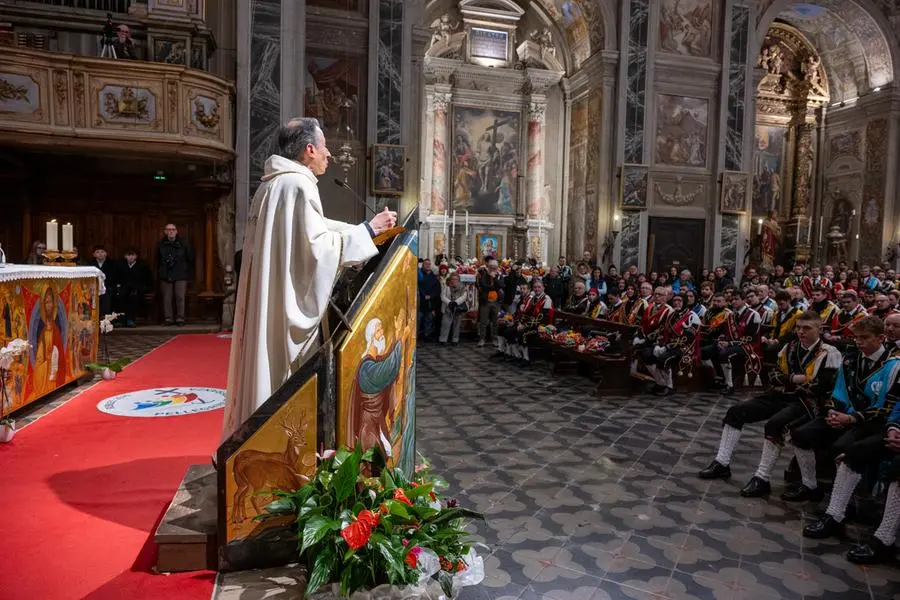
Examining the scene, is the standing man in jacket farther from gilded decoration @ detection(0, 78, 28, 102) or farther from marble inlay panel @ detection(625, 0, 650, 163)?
marble inlay panel @ detection(625, 0, 650, 163)

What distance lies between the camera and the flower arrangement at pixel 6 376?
194 inches

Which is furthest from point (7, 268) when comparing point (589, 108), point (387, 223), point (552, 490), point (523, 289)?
point (589, 108)

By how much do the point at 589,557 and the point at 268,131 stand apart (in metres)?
11.6

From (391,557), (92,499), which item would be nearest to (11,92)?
(92,499)

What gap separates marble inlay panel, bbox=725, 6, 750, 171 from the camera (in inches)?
712

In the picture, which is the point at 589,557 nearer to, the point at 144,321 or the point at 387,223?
the point at 387,223

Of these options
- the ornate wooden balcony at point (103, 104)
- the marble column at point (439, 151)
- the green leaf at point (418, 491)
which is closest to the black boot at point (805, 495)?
the green leaf at point (418, 491)

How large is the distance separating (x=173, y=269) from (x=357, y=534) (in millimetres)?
10860

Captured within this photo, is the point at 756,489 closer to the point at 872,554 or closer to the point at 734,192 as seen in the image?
the point at 872,554

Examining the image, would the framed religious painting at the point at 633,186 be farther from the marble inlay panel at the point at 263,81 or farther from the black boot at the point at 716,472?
the black boot at the point at 716,472

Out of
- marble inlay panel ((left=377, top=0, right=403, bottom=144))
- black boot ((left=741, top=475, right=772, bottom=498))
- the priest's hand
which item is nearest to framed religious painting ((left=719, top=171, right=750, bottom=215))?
marble inlay panel ((left=377, top=0, right=403, bottom=144))

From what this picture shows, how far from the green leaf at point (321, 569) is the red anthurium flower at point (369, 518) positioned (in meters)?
0.17

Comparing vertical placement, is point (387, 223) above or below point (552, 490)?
above

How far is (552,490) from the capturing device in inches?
191
